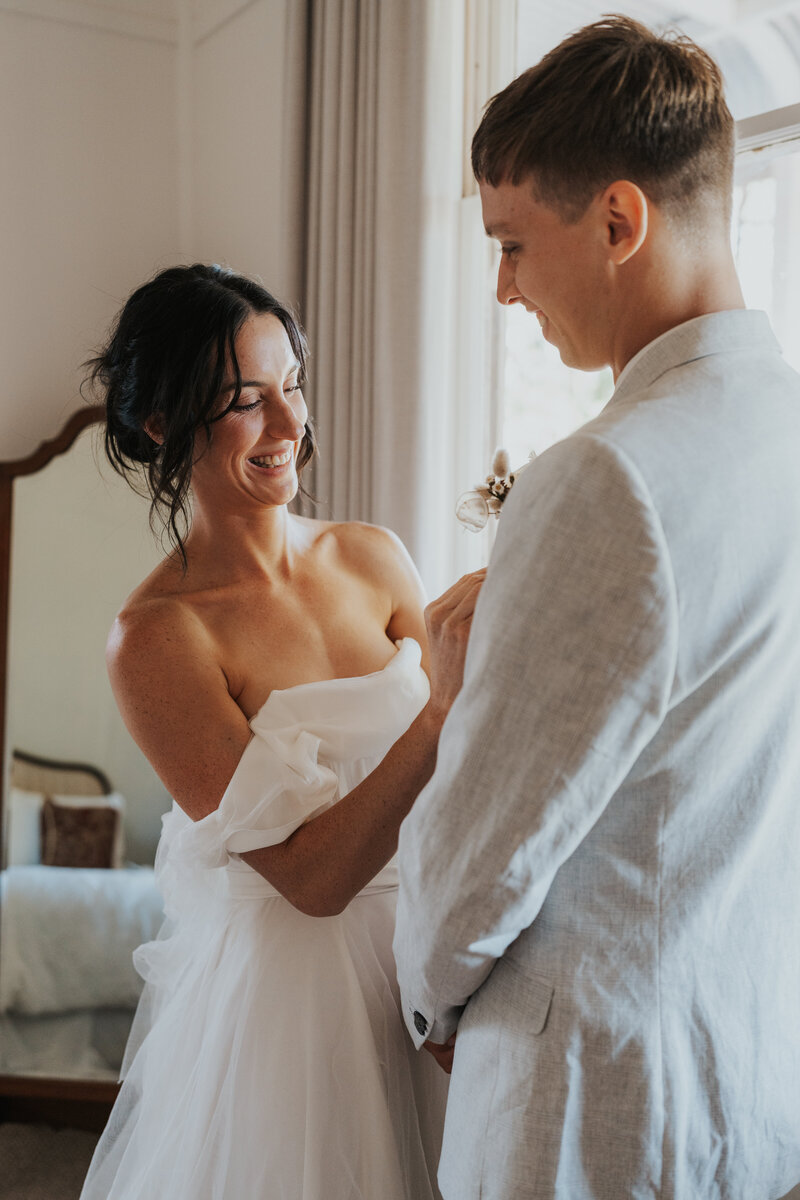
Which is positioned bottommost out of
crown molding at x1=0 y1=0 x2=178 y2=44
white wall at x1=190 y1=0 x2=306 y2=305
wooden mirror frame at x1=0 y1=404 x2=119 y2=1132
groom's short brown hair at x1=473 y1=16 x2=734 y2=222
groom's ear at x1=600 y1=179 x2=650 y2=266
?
wooden mirror frame at x1=0 y1=404 x2=119 y2=1132

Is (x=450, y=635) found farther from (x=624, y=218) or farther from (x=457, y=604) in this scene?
(x=624, y=218)

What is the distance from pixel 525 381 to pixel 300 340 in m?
0.94

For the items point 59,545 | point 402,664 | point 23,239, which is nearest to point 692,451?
point 402,664

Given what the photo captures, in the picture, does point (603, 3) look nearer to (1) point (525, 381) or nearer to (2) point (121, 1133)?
(1) point (525, 381)

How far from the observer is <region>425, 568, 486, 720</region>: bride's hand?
109cm

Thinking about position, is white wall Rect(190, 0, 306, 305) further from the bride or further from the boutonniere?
the boutonniere

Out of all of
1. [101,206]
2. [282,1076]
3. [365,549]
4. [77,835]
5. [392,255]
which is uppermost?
[101,206]

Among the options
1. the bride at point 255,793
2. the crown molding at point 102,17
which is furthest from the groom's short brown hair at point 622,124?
the crown molding at point 102,17

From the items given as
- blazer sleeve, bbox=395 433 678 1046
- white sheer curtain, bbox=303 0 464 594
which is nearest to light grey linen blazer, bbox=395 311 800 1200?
blazer sleeve, bbox=395 433 678 1046

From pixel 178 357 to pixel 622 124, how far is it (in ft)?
2.68

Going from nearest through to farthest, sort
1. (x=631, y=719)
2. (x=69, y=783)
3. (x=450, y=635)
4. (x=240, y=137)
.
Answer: (x=631, y=719)
(x=450, y=635)
(x=69, y=783)
(x=240, y=137)

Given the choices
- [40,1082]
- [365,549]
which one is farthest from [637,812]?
[40,1082]

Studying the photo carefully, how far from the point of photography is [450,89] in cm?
236

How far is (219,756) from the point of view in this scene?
1414 millimetres
